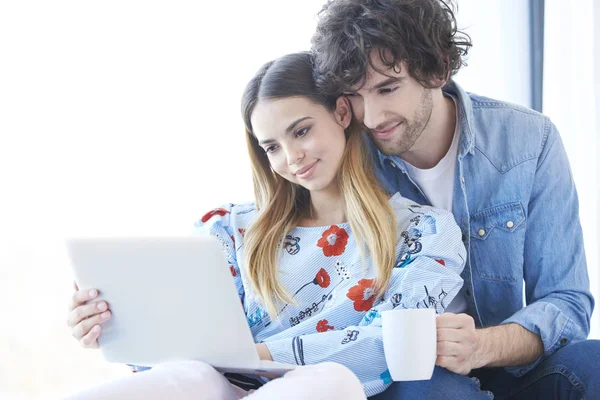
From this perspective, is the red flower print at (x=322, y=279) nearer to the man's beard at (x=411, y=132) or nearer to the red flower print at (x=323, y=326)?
the red flower print at (x=323, y=326)

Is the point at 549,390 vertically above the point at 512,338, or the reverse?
the point at 512,338

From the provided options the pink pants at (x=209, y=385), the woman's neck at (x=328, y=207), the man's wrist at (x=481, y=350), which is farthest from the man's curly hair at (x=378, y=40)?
the pink pants at (x=209, y=385)

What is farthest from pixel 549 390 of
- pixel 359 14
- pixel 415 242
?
pixel 359 14

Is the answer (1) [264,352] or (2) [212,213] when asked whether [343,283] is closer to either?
(1) [264,352]

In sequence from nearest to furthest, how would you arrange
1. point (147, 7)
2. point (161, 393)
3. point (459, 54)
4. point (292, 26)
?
point (161, 393) < point (459, 54) < point (147, 7) < point (292, 26)

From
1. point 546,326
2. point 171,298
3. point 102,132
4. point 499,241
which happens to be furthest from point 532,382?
point 102,132

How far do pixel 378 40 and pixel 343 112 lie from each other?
181 millimetres

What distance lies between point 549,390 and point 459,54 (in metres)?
0.83

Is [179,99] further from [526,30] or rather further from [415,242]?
[526,30]

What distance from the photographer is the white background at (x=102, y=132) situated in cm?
197

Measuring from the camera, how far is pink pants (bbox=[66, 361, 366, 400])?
96cm

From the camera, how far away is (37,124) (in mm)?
2002

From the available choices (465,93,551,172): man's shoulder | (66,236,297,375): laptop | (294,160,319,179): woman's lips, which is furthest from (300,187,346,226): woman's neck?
(66,236,297,375): laptop

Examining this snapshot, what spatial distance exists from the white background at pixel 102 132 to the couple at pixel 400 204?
53 cm
